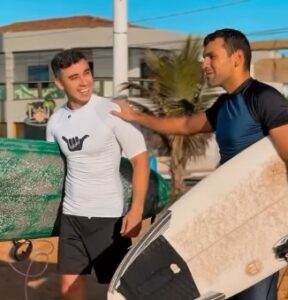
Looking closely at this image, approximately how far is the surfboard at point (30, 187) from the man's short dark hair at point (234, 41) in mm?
1086

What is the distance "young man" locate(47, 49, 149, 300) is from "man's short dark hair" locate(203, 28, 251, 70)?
0.67 metres

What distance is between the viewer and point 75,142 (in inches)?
139

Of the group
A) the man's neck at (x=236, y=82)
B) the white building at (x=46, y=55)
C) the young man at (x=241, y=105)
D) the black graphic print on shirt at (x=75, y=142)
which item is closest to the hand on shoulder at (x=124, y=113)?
the black graphic print on shirt at (x=75, y=142)

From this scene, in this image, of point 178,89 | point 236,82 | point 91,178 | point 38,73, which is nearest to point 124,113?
point 91,178

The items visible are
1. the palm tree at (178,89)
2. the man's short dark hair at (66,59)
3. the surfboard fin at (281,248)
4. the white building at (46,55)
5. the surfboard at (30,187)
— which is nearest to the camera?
the surfboard fin at (281,248)

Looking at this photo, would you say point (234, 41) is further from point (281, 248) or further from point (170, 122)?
point (281, 248)

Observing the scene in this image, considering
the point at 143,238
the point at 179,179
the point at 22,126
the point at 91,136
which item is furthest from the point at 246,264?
the point at 22,126

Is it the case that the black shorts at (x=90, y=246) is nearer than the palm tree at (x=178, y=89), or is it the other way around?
the black shorts at (x=90, y=246)

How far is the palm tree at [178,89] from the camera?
35.2 ft

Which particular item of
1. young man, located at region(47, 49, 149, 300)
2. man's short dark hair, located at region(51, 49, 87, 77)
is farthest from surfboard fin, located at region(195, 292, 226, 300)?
Answer: man's short dark hair, located at region(51, 49, 87, 77)

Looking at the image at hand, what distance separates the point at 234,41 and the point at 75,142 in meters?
0.95

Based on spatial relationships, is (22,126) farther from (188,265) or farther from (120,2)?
(188,265)

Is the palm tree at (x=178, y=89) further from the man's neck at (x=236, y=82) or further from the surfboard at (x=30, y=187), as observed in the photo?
the man's neck at (x=236, y=82)

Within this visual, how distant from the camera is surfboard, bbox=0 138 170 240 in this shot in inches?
159
